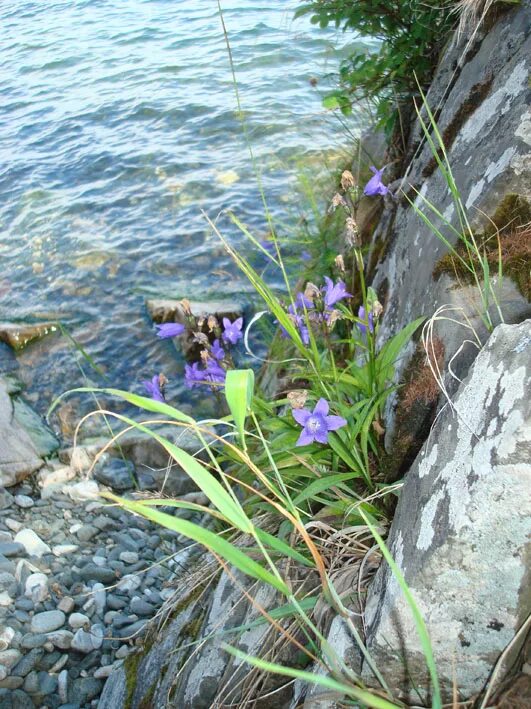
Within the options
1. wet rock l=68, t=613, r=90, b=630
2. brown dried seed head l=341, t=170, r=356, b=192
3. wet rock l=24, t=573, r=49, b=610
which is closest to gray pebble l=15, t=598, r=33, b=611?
Result: wet rock l=24, t=573, r=49, b=610

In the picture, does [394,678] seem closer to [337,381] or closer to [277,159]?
[337,381]

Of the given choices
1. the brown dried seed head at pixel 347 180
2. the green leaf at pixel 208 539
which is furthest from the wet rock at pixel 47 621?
the brown dried seed head at pixel 347 180

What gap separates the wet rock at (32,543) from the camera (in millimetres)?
3373

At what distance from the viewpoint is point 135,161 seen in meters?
7.40

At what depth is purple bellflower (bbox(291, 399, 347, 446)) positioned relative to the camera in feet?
6.08

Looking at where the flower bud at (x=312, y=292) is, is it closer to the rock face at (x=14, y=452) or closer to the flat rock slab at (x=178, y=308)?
the rock face at (x=14, y=452)

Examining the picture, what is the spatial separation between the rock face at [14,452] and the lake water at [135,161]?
1.68 ft

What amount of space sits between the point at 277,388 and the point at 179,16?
9468 millimetres

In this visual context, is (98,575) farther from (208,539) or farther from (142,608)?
(208,539)

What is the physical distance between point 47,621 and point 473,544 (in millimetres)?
2183

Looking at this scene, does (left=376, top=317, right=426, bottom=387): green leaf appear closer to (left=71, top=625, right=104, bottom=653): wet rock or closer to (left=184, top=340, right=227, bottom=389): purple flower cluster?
(left=184, top=340, right=227, bottom=389): purple flower cluster

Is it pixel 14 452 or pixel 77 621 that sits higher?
pixel 77 621

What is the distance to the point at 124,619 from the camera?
2902mm

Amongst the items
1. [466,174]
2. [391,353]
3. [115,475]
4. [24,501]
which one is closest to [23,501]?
[24,501]
